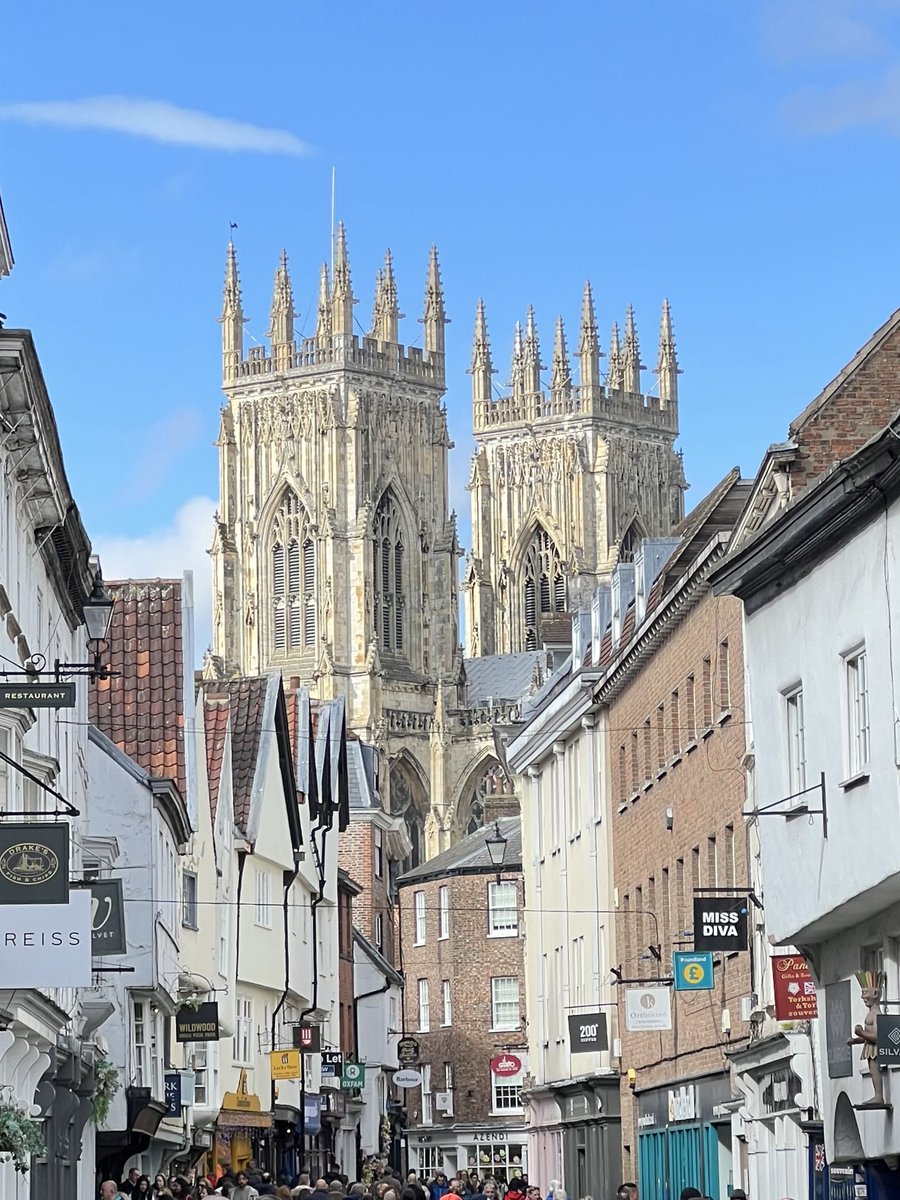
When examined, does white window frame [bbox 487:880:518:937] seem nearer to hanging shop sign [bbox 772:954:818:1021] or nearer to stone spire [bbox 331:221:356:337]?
hanging shop sign [bbox 772:954:818:1021]

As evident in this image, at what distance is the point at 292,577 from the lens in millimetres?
145250

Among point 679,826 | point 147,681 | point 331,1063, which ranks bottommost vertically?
point 331,1063

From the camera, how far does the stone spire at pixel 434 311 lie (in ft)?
500

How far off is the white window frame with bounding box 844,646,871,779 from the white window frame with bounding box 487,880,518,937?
185 feet

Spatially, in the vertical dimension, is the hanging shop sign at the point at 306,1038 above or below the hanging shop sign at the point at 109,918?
above

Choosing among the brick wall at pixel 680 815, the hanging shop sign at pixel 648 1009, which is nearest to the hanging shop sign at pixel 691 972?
the brick wall at pixel 680 815

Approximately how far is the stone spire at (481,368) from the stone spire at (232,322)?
23.1 m

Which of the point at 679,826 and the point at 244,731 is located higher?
the point at 244,731

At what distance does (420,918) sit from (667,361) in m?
101

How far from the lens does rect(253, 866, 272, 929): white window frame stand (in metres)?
51.0

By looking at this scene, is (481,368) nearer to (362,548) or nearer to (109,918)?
(362,548)

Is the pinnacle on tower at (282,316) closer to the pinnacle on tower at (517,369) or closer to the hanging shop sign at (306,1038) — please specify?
the pinnacle on tower at (517,369)

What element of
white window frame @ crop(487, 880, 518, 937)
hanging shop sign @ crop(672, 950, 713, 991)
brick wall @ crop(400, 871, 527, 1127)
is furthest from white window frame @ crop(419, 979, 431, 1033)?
hanging shop sign @ crop(672, 950, 713, 991)

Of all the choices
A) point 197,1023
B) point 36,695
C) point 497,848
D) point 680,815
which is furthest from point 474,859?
point 36,695
